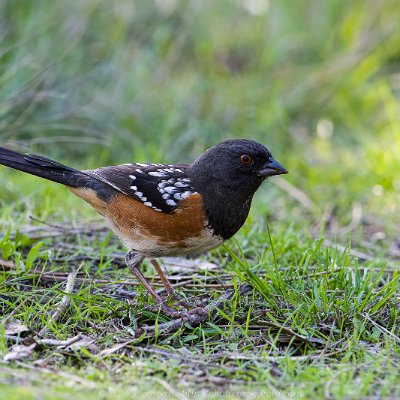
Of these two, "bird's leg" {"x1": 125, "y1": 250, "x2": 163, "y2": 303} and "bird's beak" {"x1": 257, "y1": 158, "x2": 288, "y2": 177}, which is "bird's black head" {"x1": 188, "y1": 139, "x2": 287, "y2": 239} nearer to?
"bird's beak" {"x1": 257, "y1": 158, "x2": 288, "y2": 177}

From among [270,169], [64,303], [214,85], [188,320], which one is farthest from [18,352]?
[214,85]

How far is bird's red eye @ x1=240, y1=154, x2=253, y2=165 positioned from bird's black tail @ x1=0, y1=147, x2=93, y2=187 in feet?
2.75

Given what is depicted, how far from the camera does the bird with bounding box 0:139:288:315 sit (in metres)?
3.52

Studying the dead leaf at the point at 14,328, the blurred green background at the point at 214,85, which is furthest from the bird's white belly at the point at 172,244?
the blurred green background at the point at 214,85

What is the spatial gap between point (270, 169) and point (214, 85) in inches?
143

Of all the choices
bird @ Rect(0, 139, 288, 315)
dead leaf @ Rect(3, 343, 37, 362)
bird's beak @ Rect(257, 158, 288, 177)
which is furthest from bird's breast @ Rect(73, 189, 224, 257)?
dead leaf @ Rect(3, 343, 37, 362)

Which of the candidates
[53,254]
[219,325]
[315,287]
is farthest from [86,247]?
[315,287]

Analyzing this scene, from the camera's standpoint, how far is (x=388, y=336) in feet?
10.3

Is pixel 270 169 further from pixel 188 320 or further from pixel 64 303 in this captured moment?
pixel 64 303

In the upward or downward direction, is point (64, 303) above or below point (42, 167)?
below

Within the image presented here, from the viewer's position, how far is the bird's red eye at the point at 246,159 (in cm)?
371

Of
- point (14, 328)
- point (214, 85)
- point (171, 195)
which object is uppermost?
point (214, 85)

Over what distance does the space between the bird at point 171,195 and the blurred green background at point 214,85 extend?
133cm

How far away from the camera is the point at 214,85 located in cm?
719
